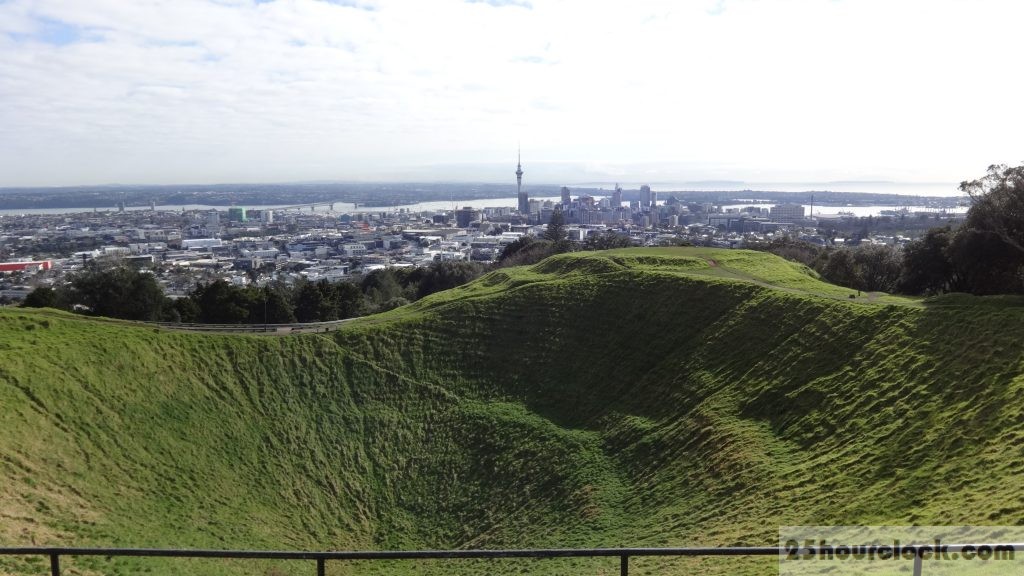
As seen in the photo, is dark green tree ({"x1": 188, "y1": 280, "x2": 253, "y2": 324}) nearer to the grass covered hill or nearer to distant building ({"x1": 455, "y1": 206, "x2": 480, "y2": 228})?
the grass covered hill

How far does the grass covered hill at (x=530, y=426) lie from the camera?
14.8 metres

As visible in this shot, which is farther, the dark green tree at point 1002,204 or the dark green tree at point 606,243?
the dark green tree at point 606,243

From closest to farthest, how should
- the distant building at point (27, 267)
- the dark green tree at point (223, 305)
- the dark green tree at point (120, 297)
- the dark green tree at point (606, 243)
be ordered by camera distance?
1. the dark green tree at point (120, 297)
2. the dark green tree at point (223, 305)
3. the dark green tree at point (606, 243)
4. the distant building at point (27, 267)

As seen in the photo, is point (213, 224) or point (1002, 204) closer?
point (1002, 204)

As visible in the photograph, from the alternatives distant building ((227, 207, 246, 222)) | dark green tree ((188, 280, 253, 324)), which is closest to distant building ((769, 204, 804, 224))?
dark green tree ((188, 280, 253, 324))

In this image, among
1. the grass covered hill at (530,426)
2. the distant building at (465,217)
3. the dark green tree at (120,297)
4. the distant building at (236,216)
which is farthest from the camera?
the distant building at (236,216)

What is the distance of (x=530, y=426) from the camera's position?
23.7m

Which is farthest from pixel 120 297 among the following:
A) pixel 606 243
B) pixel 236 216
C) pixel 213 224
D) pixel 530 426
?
pixel 236 216

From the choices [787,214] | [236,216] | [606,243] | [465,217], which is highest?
[236,216]

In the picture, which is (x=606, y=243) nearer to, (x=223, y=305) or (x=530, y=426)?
(x=223, y=305)

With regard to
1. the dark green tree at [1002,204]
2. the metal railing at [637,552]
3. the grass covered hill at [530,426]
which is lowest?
the grass covered hill at [530,426]

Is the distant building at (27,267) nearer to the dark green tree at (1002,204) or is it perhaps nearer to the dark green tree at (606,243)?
the dark green tree at (606,243)

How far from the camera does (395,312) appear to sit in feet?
110

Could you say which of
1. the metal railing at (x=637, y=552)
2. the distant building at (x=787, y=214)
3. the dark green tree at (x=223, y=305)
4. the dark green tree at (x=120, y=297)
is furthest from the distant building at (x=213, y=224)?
the metal railing at (x=637, y=552)
